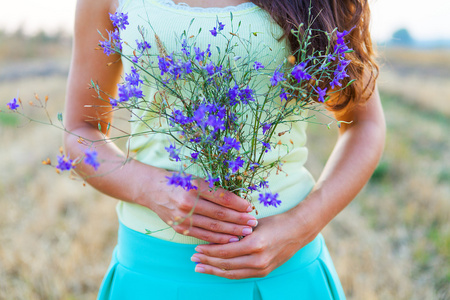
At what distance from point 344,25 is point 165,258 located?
0.95 m

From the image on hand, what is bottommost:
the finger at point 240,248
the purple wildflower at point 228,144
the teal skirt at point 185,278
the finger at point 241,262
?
the teal skirt at point 185,278

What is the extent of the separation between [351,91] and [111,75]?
815 millimetres

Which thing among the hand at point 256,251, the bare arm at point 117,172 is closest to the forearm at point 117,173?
the bare arm at point 117,172

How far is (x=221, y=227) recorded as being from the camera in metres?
1.11

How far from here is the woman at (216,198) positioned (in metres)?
1.14

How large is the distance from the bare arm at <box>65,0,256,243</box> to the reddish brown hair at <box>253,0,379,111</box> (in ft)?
1.61

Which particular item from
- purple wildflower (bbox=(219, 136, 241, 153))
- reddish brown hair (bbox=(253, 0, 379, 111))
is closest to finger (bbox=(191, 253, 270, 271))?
purple wildflower (bbox=(219, 136, 241, 153))

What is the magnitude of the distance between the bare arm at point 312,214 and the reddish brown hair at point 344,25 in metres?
0.15

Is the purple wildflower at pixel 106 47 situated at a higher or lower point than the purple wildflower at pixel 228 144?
higher

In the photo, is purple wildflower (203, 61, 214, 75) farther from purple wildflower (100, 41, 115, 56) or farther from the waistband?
the waistband

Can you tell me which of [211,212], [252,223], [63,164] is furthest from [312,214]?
[63,164]

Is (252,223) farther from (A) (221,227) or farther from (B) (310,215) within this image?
(B) (310,215)

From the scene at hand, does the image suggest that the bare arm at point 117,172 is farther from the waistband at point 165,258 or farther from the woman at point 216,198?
the waistband at point 165,258

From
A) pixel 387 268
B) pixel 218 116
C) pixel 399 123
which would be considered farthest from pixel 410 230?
pixel 399 123
